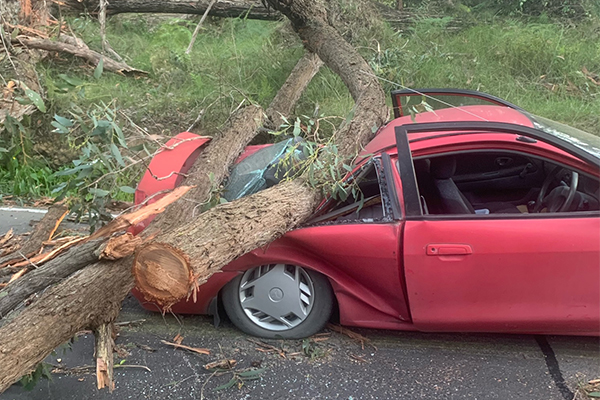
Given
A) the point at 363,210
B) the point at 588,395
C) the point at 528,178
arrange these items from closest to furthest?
the point at 588,395 < the point at 363,210 < the point at 528,178

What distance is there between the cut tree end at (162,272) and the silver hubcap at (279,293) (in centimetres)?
101

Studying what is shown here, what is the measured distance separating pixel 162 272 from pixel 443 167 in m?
2.14

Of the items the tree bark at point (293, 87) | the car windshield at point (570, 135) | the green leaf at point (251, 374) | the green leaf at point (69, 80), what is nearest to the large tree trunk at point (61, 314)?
the green leaf at point (251, 374)

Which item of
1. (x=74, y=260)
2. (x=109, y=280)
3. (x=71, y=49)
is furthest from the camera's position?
(x=71, y=49)

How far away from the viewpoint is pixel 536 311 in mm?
3033

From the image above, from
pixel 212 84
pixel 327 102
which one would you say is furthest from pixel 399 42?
pixel 212 84

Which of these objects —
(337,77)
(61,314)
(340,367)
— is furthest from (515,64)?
(61,314)

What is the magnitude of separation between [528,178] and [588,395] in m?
1.83

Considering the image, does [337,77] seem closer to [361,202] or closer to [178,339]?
[361,202]

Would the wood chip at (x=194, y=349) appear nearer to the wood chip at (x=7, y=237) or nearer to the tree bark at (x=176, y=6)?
the wood chip at (x=7, y=237)

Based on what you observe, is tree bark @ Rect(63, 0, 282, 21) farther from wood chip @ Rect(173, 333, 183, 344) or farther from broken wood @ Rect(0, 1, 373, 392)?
wood chip @ Rect(173, 333, 183, 344)

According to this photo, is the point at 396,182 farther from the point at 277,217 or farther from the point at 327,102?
the point at 327,102

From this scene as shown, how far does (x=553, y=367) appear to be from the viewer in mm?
3199

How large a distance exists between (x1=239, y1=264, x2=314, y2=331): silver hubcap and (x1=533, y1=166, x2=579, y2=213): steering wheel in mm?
1759
